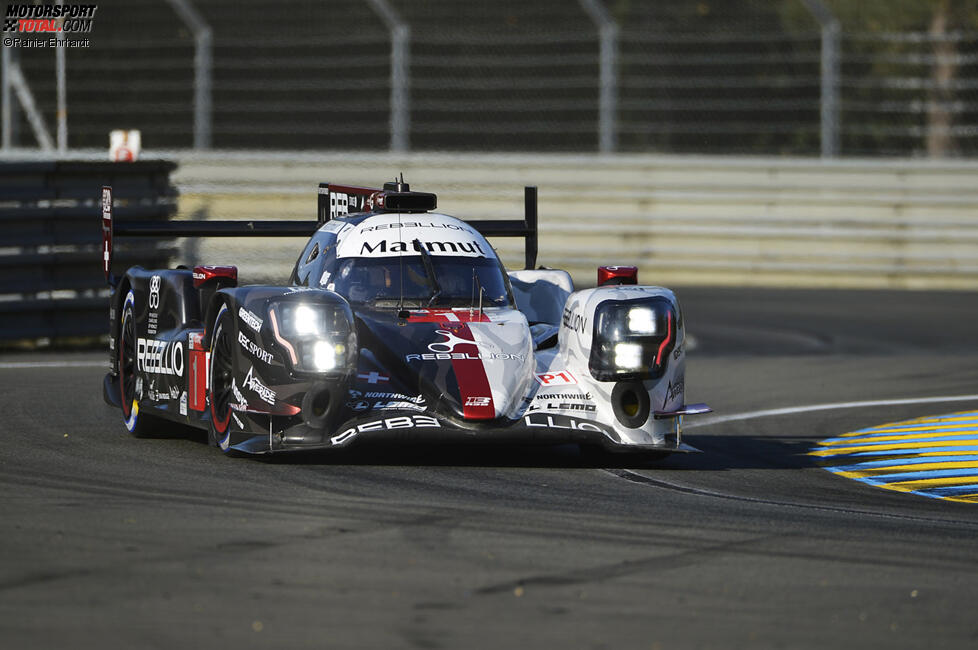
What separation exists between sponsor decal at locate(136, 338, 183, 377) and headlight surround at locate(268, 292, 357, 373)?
1.18 metres

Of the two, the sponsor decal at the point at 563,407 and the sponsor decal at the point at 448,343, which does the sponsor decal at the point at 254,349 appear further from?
the sponsor decal at the point at 563,407

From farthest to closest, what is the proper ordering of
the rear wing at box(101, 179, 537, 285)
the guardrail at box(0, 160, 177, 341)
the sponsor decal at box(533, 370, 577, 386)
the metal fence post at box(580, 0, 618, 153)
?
the metal fence post at box(580, 0, 618, 153) → the guardrail at box(0, 160, 177, 341) → the rear wing at box(101, 179, 537, 285) → the sponsor decal at box(533, 370, 577, 386)

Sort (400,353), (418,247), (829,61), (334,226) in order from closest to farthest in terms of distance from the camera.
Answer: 1. (400,353)
2. (418,247)
3. (334,226)
4. (829,61)

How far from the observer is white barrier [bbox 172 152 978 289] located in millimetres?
19969

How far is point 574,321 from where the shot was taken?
8781mm

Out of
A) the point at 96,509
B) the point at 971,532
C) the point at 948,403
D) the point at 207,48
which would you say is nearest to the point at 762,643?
the point at 971,532

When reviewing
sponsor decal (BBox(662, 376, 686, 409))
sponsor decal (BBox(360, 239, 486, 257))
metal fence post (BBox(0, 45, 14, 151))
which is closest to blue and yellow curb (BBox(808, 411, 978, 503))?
sponsor decal (BBox(662, 376, 686, 409))

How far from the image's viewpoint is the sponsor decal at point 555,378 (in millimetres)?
8445

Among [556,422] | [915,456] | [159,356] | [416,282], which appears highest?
[416,282]

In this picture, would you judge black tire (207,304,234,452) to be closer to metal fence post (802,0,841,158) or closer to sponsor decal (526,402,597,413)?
sponsor decal (526,402,597,413)

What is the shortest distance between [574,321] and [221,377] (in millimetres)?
1777

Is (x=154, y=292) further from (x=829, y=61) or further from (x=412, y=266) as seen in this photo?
(x=829, y=61)

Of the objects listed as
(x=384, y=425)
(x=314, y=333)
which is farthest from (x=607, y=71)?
(x=384, y=425)

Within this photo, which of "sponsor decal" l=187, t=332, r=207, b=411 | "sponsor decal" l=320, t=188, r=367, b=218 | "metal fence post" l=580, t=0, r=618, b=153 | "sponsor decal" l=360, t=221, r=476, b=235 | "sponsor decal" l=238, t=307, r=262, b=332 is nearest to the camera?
"sponsor decal" l=238, t=307, r=262, b=332
